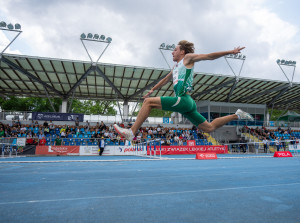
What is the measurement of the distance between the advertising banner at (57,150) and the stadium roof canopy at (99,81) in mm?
9206

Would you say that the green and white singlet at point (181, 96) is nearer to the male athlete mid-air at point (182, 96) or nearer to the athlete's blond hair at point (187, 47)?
the male athlete mid-air at point (182, 96)

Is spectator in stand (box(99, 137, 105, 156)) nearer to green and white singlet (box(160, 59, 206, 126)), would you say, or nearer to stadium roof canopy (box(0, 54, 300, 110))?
stadium roof canopy (box(0, 54, 300, 110))

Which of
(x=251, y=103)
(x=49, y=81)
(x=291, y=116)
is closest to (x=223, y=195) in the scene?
(x=49, y=81)

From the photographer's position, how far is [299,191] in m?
4.31

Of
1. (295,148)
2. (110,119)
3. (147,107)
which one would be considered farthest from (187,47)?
(110,119)

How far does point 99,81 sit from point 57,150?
13.1 metres

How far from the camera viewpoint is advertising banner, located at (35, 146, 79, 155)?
1909cm

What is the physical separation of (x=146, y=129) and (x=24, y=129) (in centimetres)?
1317

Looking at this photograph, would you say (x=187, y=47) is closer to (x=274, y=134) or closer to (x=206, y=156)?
(x=206, y=156)

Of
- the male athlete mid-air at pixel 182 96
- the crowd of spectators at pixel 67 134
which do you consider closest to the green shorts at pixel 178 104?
the male athlete mid-air at pixel 182 96

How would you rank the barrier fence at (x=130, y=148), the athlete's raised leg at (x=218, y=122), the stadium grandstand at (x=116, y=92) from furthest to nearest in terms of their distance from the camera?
1. the stadium grandstand at (x=116, y=92)
2. the barrier fence at (x=130, y=148)
3. the athlete's raised leg at (x=218, y=122)

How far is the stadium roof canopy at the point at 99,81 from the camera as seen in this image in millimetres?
24578

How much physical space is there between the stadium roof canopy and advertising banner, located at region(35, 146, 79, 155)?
9.21 m

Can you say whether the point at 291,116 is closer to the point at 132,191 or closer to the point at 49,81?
the point at 49,81
